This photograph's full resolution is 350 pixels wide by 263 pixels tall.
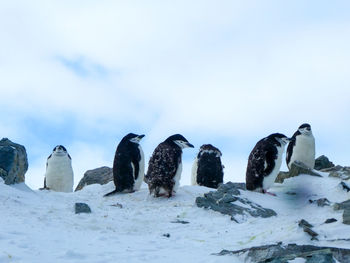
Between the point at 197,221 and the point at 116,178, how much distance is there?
5.19m

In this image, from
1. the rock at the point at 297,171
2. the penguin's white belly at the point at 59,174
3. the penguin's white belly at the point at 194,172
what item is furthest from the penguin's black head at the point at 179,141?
the penguin's white belly at the point at 59,174

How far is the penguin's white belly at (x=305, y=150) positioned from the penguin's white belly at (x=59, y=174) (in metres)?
7.68

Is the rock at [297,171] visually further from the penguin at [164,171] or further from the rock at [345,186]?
the penguin at [164,171]

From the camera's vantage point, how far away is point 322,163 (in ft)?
77.4

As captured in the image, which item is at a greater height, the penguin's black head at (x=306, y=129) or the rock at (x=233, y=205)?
the penguin's black head at (x=306, y=129)

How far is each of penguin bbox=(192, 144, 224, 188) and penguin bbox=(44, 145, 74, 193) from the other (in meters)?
4.41

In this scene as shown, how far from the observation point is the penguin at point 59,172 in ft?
69.7

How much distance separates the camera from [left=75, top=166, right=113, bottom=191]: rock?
22.8 metres

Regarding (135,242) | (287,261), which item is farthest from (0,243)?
(287,261)

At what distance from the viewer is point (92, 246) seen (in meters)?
10.2

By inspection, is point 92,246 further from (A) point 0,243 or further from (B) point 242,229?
(B) point 242,229

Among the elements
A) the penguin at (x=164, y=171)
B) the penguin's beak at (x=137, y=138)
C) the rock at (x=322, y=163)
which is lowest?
the penguin at (x=164, y=171)

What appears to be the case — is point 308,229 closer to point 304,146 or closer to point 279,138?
A: point 279,138

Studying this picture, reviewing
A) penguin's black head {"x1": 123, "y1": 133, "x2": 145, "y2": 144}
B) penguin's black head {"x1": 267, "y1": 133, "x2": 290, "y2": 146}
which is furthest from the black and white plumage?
penguin's black head {"x1": 267, "y1": 133, "x2": 290, "y2": 146}
